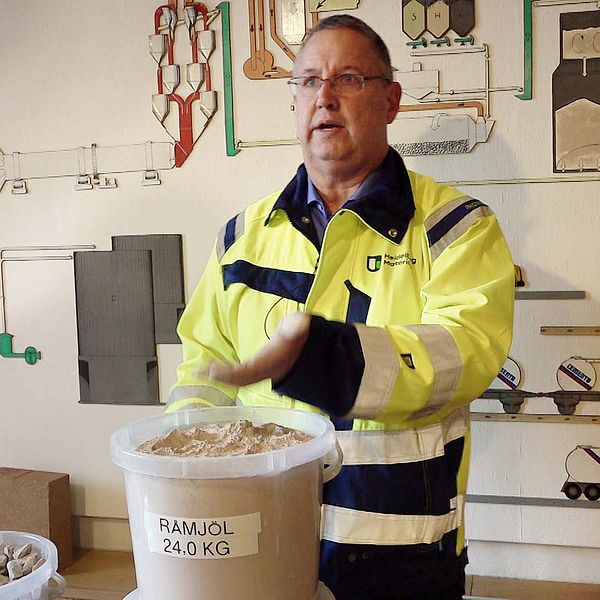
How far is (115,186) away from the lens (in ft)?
7.20

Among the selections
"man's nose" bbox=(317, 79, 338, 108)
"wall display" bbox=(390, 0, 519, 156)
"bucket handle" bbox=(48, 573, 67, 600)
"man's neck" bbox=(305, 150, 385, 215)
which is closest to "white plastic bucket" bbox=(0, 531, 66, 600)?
"bucket handle" bbox=(48, 573, 67, 600)

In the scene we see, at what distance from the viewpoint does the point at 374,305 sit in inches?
47.1

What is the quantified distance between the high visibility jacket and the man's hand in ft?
0.58

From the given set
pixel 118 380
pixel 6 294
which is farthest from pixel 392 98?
pixel 6 294

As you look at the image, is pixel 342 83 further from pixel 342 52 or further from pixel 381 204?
pixel 381 204

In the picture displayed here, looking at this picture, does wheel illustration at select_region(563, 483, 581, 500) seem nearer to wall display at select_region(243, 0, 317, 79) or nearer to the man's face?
the man's face

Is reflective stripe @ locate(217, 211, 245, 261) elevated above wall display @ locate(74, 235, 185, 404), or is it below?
above

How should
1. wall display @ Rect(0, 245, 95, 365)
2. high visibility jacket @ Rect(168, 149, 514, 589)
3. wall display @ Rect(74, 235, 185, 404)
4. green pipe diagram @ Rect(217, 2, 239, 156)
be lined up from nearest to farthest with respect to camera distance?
high visibility jacket @ Rect(168, 149, 514, 589) → green pipe diagram @ Rect(217, 2, 239, 156) → wall display @ Rect(74, 235, 185, 404) → wall display @ Rect(0, 245, 95, 365)

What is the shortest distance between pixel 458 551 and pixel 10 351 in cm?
160

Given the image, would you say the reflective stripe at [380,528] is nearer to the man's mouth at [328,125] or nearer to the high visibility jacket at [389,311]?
the high visibility jacket at [389,311]

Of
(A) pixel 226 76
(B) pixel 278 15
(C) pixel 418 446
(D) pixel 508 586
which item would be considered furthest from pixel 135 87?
(D) pixel 508 586

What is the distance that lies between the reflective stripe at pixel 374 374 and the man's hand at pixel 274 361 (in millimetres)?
91

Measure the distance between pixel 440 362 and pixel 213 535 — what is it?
0.36 meters

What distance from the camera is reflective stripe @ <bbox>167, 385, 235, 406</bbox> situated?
3.97 ft
